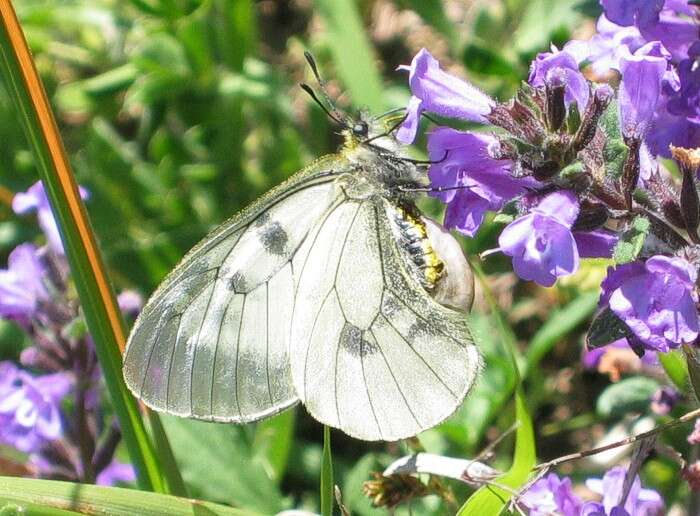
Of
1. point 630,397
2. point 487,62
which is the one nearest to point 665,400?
point 630,397

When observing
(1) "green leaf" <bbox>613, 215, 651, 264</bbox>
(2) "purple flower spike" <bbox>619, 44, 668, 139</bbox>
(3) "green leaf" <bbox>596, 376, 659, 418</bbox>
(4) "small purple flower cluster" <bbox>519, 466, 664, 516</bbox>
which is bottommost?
(3) "green leaf" <bbox>596, 376, 659, 418</bbox>

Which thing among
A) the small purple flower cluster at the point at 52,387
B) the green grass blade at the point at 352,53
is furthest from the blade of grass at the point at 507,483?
the green grass blade at the point at 352,53

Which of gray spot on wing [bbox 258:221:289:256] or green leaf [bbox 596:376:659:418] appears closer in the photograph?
gray spot on wing [bbox 258:221:289:256]

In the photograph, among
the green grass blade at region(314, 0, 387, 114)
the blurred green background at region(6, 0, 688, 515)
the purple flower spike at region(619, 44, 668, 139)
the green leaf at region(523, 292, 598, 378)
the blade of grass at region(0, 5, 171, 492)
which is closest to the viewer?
the purple flower spike at region(619, 44, 668, 139)

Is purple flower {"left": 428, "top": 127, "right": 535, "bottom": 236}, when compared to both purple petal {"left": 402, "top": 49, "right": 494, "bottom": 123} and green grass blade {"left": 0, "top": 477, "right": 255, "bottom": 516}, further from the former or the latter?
green grass blade {"left": 0, "top": 477, "right": 255, "bottom": 516}

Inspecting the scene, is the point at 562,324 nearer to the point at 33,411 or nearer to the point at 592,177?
the point at 592,177

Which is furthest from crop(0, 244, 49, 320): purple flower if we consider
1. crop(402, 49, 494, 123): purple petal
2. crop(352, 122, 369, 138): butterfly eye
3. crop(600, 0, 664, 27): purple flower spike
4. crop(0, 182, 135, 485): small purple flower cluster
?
crop(600, 0, 664, 27): purple flower spike

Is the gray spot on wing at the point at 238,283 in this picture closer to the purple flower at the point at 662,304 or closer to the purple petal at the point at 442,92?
the purple petal at the point at 442,92
